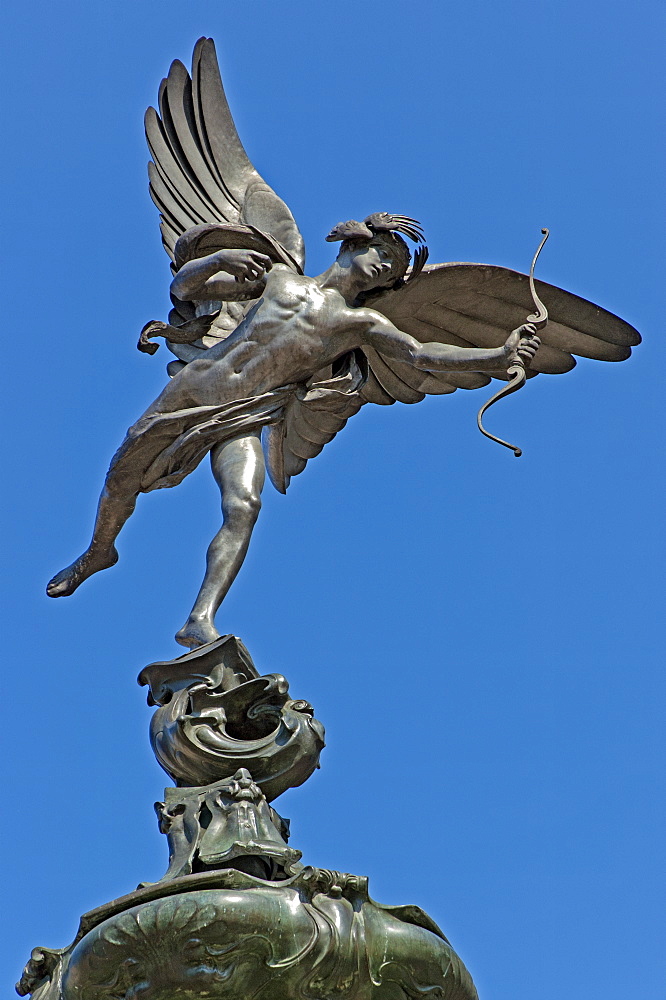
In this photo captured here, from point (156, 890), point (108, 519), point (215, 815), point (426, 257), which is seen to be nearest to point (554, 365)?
point (426, 257)

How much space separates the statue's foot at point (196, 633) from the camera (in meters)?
10.4

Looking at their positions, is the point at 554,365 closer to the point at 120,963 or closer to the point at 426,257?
the point at 426,257

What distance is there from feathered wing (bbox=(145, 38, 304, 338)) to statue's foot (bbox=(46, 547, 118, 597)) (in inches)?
97.8

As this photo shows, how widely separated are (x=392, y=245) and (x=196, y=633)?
108 inches

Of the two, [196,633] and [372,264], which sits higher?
[372,264]

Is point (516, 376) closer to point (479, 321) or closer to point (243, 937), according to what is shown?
point (479, 321)

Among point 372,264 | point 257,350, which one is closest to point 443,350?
point 372,264

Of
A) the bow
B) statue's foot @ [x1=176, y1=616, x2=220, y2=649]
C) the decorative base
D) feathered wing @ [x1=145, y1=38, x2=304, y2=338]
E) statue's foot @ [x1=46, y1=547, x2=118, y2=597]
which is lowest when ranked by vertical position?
the decorative base

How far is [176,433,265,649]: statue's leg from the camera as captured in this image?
413 inches

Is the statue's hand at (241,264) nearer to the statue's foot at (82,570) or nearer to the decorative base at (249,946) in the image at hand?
the statue's foot at (82,570)

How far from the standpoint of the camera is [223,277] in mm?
11445

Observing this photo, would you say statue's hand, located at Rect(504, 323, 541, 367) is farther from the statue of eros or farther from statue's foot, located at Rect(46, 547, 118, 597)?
statue's foot, located at Rect(46, 547, 118, 597)

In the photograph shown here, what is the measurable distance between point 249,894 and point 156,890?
1.34 ft

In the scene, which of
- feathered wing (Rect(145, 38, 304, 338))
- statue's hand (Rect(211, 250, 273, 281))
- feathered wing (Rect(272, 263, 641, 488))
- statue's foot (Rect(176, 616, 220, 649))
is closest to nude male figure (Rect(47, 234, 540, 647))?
statue's hand (Rect(211, 250, 273, 281))
